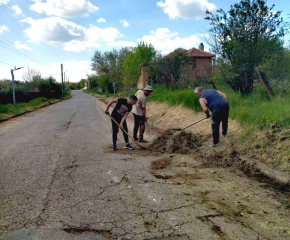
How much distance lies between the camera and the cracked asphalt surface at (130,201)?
3039mm

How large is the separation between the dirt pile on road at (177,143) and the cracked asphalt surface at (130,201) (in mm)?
612

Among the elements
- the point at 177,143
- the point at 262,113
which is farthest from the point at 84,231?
the point at 262,113

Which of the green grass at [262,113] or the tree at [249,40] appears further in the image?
the tree at [249,40]

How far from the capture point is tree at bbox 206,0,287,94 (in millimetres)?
9977

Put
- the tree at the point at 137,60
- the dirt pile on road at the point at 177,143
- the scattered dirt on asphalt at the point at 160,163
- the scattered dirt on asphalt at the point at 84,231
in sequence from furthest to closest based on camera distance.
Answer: the tree at the point at 137,60, the dirt pile on road at the point at 177,143, the scattered dirt on asphalt at the point at 160,163, the scattered dirt on asphalt at the point at 84,231

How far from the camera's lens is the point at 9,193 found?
4.17 m

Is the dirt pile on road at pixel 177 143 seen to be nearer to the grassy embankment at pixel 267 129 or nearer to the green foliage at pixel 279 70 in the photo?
the grassy embankment at pixel 267 129

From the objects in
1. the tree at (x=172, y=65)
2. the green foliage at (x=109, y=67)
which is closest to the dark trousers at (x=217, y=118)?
the tree at (x=172, y=65)

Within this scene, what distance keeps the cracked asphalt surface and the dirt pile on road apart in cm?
61

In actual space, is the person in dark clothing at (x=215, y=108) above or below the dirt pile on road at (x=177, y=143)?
above

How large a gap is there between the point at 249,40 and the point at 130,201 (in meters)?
8.57

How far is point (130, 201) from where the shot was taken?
383cm

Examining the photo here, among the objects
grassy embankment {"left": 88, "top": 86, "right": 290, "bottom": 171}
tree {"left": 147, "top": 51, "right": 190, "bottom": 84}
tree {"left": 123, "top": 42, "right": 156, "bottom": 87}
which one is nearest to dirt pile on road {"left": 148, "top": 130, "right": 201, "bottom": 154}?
grassy embankment {"left": 88, "top": 86, "right": 290, "bottom": 171}

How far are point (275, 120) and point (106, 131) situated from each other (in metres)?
6.04
